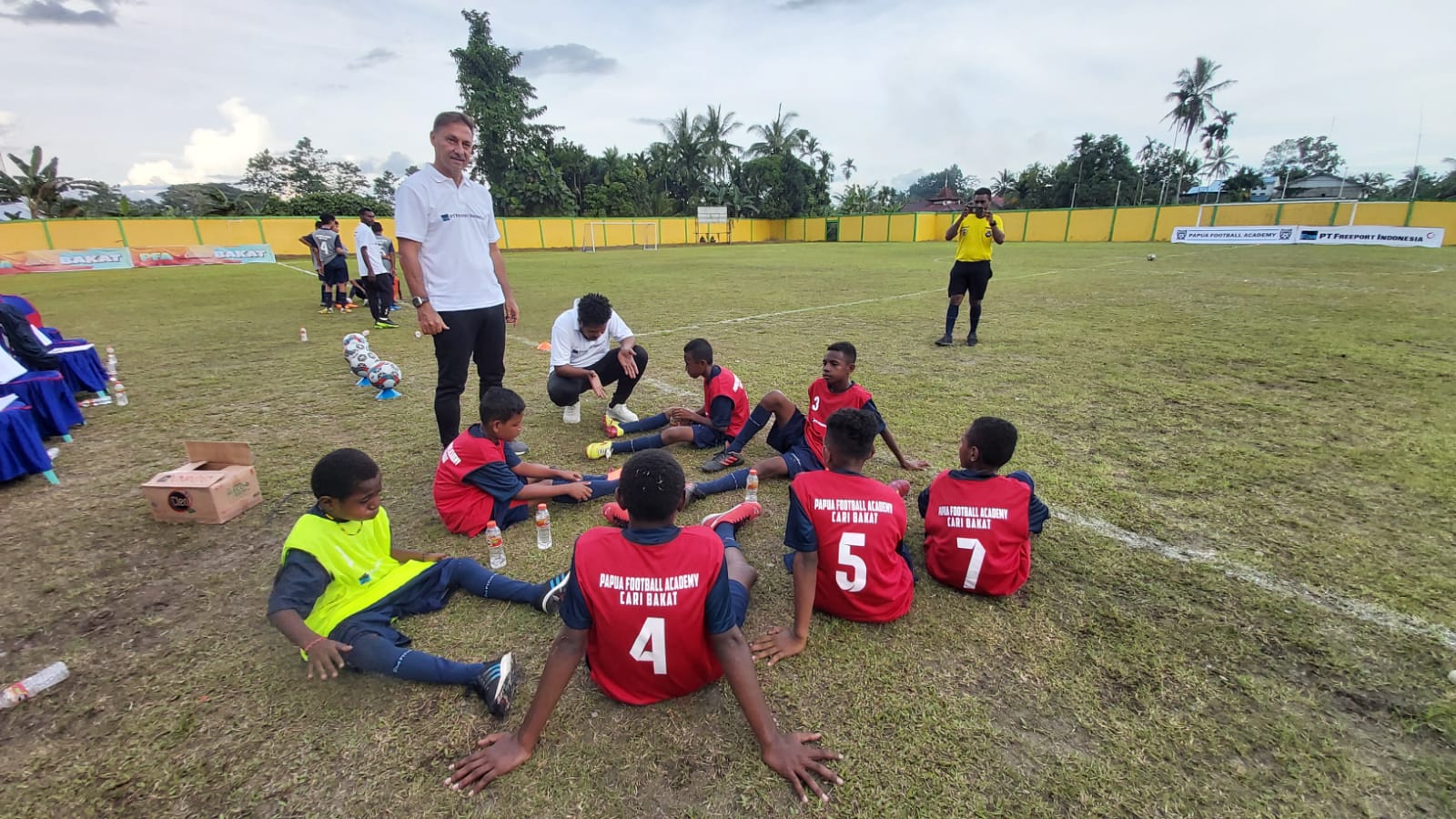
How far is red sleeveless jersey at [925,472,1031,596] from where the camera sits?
115 inches

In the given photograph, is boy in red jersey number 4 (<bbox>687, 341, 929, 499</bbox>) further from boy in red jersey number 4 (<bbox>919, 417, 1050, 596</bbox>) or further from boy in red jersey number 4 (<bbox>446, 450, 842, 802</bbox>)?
boy in red jersey number 4 (<bbox>446, 450, 842, 802</bbox>)

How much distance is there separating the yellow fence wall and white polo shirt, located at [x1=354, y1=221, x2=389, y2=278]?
20837 mm

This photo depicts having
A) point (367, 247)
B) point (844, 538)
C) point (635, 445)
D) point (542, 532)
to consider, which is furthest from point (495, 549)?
point (367, 247)

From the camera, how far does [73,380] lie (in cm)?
639

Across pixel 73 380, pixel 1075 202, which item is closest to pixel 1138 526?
pixel 73 380

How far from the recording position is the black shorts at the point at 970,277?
852 cm

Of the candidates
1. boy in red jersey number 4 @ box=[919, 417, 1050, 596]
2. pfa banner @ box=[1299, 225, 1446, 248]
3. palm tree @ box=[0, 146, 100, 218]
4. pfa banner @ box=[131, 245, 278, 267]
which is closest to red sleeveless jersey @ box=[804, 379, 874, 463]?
boy in red jersey number 4 @ box=[919, 417, 1050, 596]

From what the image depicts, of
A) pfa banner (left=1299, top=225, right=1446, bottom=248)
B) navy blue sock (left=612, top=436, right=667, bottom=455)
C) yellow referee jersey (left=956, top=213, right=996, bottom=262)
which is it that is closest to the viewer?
navy blue sock (left=612, top=436, right=667, bottom=455)

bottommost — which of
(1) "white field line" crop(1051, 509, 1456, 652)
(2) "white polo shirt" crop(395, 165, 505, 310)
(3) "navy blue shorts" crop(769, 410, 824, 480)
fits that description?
(1) "white field line" crop(1051, 509, 1456, 652)

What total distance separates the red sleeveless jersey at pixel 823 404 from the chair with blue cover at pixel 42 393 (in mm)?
6168

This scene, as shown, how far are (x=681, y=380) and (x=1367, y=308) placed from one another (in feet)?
41.1

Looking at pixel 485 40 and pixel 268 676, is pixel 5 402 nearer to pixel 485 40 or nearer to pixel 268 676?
pixel 268 676

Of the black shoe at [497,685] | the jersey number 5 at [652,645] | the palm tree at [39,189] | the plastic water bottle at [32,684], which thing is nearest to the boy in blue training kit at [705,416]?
the black shoe at [497,685]

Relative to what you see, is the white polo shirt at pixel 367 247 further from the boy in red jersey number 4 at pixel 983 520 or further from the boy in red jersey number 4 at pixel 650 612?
the boy in red jersey number 4 at pixel 983 520
